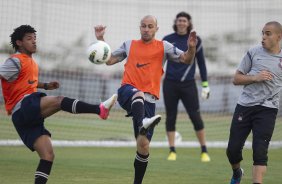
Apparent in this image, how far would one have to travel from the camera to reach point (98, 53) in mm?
8914

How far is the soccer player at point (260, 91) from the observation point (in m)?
8.49

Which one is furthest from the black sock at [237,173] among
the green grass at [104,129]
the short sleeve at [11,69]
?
the green grass at [104,129]

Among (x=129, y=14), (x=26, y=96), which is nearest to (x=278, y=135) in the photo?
(x=129, y=14)

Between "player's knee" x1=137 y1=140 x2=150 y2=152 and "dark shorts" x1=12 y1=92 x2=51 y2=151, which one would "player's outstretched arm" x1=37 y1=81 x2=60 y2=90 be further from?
"player's knee" x1=137 y1=140 x2=150 y2=152

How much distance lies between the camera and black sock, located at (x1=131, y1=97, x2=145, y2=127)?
28.8 feet

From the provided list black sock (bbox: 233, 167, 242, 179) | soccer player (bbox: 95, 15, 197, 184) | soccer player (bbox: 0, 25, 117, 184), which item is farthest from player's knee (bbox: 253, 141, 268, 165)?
soccer player (bbox: 0, 25, 117, 184)

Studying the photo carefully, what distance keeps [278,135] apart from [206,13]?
3.56 metres

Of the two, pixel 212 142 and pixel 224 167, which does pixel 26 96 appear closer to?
pixel 224 167

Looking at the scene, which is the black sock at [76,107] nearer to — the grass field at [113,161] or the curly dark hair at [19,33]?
the curly dark hair at [19,33]

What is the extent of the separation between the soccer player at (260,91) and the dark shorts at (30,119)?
7.85 feet

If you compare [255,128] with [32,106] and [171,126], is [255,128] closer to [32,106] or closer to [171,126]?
[32,106]

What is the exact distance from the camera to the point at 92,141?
16141 mm

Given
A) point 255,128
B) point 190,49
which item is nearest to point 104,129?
point 190,49

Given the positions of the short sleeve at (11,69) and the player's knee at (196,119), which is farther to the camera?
the player's knee at (196,119)
